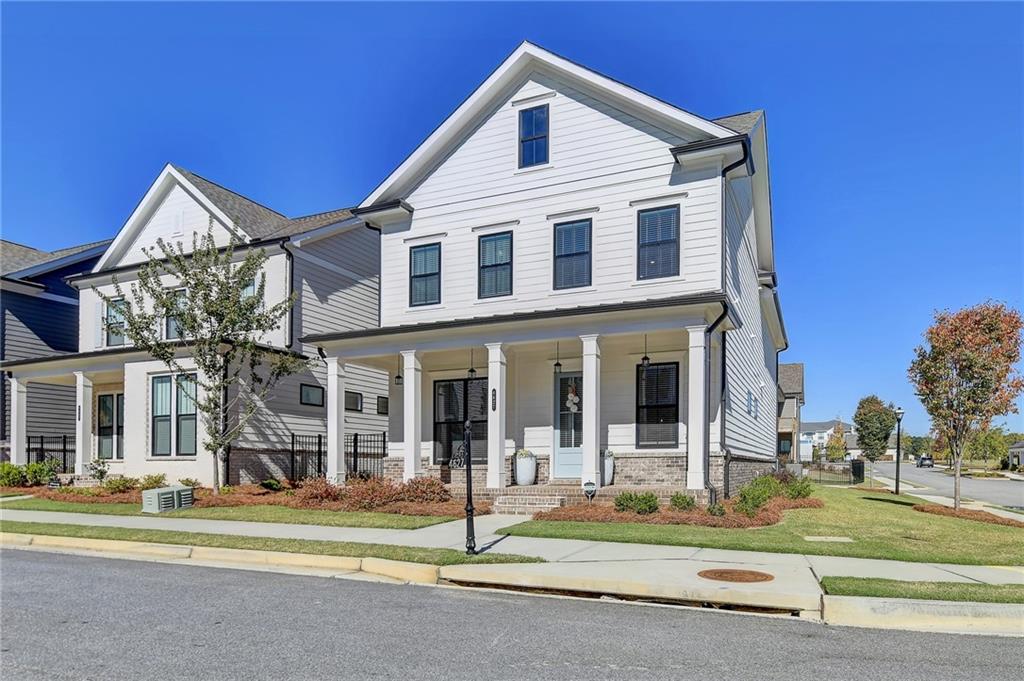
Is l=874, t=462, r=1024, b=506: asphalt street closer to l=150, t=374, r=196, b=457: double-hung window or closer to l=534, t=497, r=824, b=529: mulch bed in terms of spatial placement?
l=534, t=497, r=824, b=529: mulch bed

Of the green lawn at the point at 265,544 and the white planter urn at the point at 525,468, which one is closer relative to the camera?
the green lawn at the point at 265,544

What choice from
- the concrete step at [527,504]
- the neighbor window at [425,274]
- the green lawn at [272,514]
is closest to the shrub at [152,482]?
the green lawn at [272,514]

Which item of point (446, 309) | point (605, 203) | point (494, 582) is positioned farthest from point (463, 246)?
point (494, 582)

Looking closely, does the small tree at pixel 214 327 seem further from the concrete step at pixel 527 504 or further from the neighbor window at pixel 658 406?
the neighbor window at pixel 658 406

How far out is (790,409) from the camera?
58.6m

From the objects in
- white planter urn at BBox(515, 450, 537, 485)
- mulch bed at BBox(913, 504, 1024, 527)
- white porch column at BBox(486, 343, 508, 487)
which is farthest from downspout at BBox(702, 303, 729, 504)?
mulch bed at BBox(913, 504, 1024, 527)

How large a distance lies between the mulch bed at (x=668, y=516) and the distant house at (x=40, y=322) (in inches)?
853

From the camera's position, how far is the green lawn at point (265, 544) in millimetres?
10391

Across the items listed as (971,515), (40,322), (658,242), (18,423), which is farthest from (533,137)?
(40,322)

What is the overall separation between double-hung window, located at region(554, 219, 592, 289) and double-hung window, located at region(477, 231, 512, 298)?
4.29 ft

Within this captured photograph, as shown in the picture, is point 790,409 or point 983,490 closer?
point 983,490

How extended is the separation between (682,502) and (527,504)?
10.9 feet

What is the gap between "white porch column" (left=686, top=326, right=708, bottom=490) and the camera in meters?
15.2

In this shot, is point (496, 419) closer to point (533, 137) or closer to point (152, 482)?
point (533, 137)
